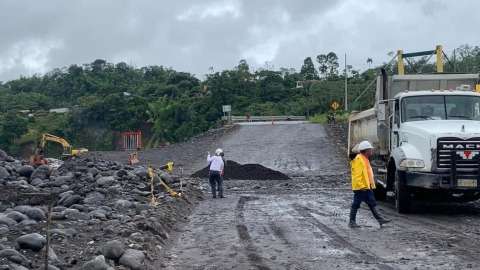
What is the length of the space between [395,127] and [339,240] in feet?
18.5

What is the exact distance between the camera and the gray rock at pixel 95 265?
7454 millimetres

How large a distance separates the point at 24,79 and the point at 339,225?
134689 millimetres

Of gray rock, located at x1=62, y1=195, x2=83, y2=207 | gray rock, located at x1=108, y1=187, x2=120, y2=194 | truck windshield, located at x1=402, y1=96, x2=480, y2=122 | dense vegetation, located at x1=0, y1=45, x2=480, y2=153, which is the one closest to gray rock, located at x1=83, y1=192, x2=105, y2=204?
gray rock, located at x1=62, y1=195, x2=83, y2=207

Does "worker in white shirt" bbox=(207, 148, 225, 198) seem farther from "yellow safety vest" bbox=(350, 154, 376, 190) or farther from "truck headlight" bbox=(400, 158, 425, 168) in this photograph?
"yellow safety vest" bbox=(350, 154, 376, 190)

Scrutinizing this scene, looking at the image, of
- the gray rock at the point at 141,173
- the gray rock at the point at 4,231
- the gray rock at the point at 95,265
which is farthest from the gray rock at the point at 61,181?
the gray rock at the point at 95,265

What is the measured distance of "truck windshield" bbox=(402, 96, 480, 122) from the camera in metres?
14.5

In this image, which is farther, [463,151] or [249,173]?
[249,173]

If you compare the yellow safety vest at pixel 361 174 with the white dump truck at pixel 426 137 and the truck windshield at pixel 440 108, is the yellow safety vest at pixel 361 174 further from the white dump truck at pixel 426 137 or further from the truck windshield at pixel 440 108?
the truck windshield at pixel 440 108

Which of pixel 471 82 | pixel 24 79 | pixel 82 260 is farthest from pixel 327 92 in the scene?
pixel 24 79

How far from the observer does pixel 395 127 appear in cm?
1529

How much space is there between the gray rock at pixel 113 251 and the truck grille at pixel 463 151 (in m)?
7.56

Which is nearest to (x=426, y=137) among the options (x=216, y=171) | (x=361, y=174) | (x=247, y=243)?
(x=361, y=174)

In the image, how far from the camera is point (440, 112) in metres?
14.7

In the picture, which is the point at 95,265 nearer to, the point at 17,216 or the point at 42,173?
the point at 17,216
